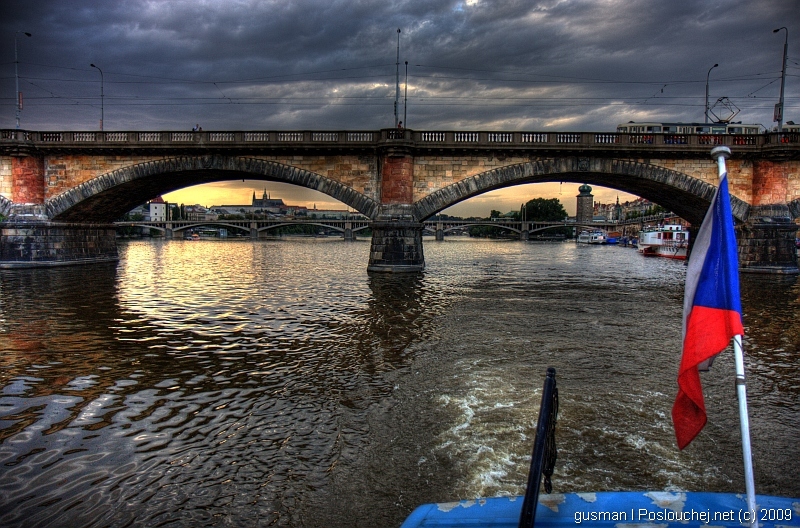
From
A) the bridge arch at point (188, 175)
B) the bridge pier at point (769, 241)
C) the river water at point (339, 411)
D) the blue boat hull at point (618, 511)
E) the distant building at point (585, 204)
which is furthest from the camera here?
the distant building at point (585, 204)

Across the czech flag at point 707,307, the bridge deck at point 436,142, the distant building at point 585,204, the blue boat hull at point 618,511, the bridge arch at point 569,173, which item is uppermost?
the distant building at point 585,204

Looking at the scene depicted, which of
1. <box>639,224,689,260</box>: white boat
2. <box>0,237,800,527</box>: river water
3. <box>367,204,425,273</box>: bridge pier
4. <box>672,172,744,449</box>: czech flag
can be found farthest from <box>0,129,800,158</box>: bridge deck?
<box>672,172,744,449</box>: czech flag

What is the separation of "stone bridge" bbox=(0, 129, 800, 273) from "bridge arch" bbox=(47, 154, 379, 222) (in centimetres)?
6

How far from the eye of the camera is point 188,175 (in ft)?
101

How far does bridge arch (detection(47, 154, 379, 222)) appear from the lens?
91.6 feet

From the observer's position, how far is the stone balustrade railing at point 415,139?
1038 inches

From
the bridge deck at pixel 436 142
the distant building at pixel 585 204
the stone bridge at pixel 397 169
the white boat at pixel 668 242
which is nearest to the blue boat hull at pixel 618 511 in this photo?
the stone bridge at pixel 397 169

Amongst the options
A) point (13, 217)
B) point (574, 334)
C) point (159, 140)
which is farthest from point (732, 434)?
point (13, 217)

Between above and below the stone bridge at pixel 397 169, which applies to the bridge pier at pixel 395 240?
below

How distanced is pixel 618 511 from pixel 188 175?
106ft

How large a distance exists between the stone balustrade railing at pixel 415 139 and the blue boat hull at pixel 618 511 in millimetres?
24367

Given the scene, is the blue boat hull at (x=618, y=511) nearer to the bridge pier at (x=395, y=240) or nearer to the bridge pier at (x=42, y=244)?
the bridge pier at (x=395, y=240)

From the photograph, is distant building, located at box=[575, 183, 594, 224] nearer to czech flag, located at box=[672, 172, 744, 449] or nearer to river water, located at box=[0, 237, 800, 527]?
river water, located at box=[0, 237, 800, 527]

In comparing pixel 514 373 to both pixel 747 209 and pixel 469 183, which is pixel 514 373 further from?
pixel 747 209
